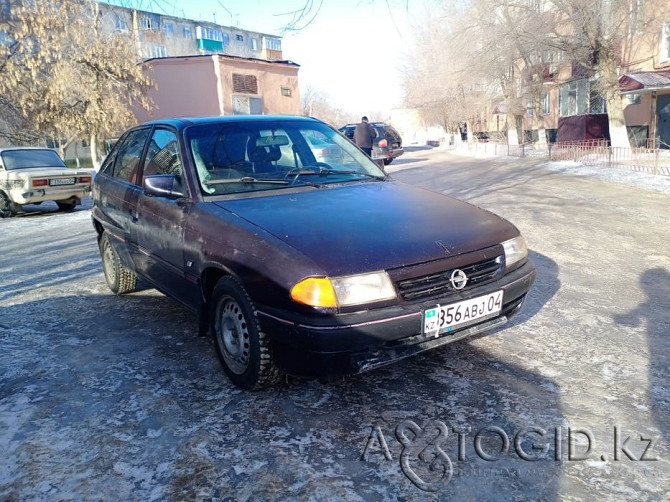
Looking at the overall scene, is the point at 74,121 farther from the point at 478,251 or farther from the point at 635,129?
the point at 635,129

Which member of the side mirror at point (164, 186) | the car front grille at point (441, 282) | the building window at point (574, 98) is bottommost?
the car front grille at point (441, 282)

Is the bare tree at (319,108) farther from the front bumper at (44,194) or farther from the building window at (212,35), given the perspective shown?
the front bumper at (44,194)

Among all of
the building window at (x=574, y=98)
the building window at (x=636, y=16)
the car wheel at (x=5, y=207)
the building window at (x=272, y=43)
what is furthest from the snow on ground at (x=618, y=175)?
the building window at (x=272, y=43)

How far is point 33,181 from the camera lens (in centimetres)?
1055

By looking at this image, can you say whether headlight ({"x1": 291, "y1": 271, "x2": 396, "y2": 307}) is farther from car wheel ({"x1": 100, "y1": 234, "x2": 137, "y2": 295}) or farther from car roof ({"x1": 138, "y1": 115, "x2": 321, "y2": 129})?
car wheel ({"x1": 100, "y1": 234, "x2": 137, "y2": 295})

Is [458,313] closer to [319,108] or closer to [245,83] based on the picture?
[245,83]

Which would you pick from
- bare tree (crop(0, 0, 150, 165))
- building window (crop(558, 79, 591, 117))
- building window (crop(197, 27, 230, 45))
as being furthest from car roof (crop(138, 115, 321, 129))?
building window (crop(197, 27, 230, 45))

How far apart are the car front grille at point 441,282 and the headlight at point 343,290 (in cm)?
11

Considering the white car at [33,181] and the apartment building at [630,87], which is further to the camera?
the apartment building at [630,87]

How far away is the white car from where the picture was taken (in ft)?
34.8

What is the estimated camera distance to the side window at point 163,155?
359 cm

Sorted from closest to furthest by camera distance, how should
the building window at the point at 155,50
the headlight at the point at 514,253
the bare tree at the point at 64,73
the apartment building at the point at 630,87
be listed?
the headlight at the point at 514,253 < the bare tree at the point at 64,73 < the apartment building at the point at 630,87 < the building window at the point at 155,50

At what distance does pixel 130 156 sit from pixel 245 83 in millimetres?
27261

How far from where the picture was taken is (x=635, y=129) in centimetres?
2261
